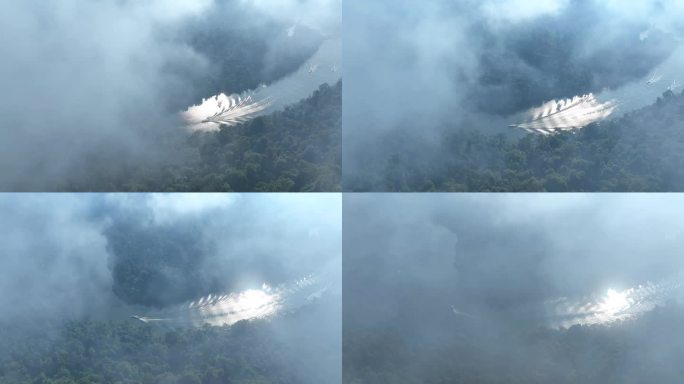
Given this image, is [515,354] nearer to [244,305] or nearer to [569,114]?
[569,114]

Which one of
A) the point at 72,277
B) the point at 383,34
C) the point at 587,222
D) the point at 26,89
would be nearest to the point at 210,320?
the point at 72,277

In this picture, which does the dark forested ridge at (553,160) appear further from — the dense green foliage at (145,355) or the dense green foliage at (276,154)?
the dense green foliage at (145,355)

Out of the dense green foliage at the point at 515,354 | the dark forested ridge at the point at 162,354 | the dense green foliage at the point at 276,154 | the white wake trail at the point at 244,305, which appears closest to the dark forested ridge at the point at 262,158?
the dense green foliage at the point at 276,154

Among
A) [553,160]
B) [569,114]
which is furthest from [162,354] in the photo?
[569,114]

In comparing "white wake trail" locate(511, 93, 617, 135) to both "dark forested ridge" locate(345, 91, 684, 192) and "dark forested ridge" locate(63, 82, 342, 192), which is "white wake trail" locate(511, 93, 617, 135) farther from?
"dark forested ridge" locate(63, 82, 342, 192)

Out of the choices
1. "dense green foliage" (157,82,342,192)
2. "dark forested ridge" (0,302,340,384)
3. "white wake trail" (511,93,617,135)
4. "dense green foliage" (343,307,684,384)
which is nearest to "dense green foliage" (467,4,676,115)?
"white wake trail" (511,93,617,135)

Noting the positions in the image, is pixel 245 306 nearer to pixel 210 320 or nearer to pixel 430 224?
pixel 210 320
